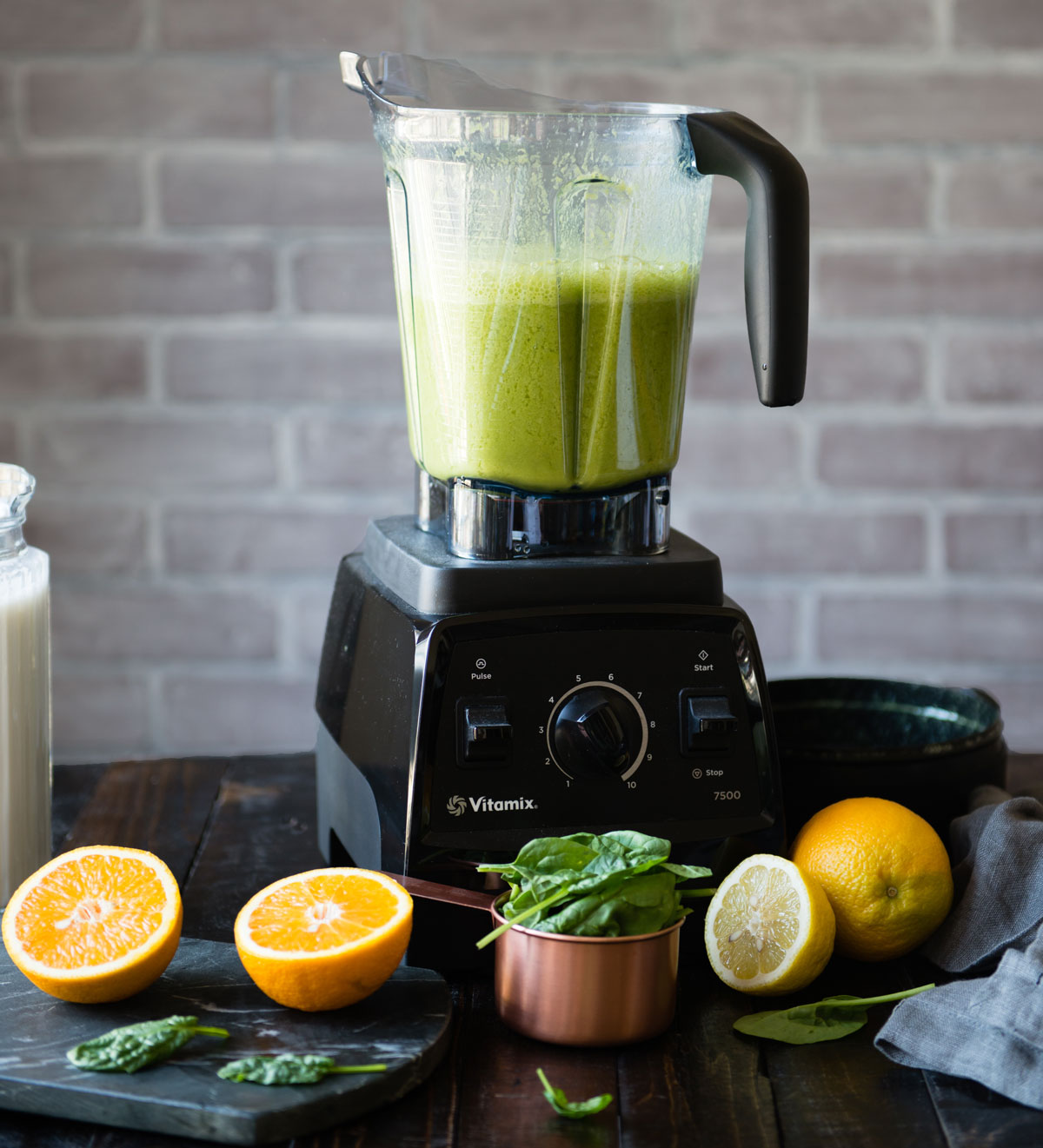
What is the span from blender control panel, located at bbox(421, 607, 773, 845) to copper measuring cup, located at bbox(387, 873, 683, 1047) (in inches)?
3.6

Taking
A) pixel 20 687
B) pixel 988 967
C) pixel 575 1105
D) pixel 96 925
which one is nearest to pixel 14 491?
pixel 20 687

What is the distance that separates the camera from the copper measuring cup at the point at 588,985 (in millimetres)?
684

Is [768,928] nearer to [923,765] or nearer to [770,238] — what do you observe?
[923,765]

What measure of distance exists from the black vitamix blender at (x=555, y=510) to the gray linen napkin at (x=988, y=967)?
12 centimetres

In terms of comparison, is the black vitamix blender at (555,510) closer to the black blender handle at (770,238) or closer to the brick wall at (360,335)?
the black blender handle at (770,238)

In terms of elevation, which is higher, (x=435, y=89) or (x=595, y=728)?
(x=435, y=89)

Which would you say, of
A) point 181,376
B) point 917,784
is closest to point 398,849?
point 917,784

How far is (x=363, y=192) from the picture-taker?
1515 millimetres

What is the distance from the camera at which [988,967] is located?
795mm

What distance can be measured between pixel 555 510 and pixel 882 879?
291mm

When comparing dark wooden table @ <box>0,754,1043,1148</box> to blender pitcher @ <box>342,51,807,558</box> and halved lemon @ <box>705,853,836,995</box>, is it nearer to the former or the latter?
halved lemon @ <box>705,853,836,995</box>

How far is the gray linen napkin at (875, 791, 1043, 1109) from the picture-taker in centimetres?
67

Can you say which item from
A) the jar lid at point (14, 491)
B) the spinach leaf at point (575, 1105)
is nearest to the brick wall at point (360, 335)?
the jar lid at point (14, 491)

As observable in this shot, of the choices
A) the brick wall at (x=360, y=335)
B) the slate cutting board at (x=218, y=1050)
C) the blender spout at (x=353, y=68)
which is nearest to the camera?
the slate cutting board at (x=218, y=1050)
